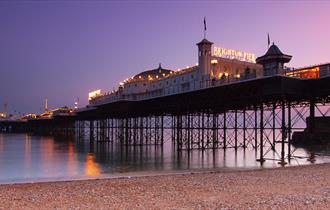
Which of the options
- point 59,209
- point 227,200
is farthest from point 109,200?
point 227,200

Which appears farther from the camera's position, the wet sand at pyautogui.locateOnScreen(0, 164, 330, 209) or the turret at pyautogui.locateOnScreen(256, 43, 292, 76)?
the turret at pyautogui.locateOnScreen(256, 43, 292, 76)

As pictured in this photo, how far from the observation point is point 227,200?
1228 cm

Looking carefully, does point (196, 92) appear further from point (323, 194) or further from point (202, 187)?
point (323, 194)

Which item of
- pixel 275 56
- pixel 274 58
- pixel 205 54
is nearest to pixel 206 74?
pixel 205 54

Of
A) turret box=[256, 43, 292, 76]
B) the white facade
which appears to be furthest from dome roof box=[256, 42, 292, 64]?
the white facade

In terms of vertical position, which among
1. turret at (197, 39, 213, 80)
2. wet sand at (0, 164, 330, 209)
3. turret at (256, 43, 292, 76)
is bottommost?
wet sand at (0, 164, 330, 209)

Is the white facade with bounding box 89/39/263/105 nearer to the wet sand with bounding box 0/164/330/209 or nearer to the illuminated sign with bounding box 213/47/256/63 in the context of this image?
the illuminated sign with bounding box 213/47/256/63

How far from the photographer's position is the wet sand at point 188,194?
11.7 metres

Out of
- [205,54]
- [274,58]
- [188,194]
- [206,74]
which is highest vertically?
[205,54]

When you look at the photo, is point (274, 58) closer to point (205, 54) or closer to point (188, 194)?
point (205, 54)

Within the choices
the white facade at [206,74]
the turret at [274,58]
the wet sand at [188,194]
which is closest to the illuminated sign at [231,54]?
the white facade at [206,74]

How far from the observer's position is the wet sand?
11.7m

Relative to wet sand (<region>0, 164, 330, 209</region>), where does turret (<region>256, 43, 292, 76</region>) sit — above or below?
above

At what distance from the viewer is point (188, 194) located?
1361 cm
